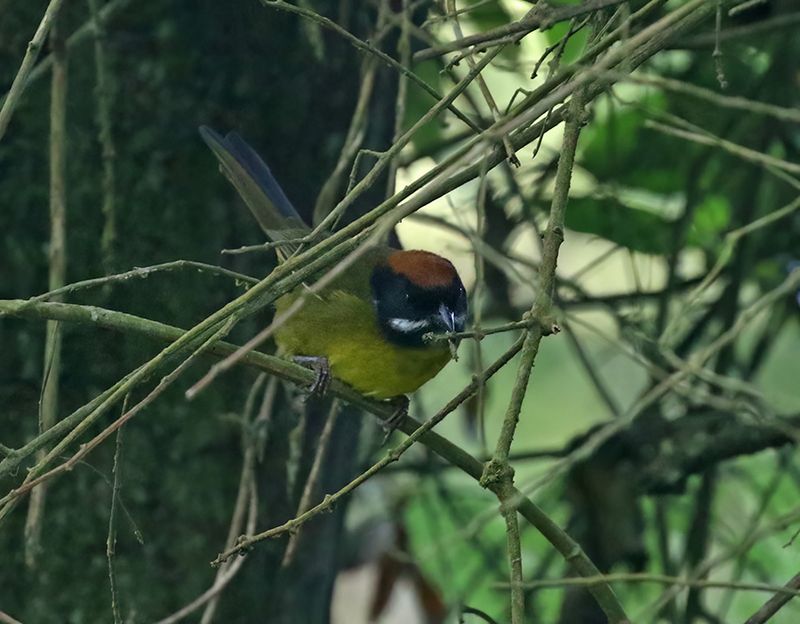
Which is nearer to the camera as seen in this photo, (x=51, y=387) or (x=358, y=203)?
(x=51, y=387)

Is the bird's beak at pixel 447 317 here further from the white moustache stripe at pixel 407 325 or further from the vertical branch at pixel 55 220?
the vertical branch at pixel 55 220

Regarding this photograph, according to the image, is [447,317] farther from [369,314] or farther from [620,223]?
[620,223]

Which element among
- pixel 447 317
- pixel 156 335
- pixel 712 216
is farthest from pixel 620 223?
pixel 156 335

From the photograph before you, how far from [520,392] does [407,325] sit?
154 centimetres

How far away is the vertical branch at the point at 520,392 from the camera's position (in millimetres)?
1636

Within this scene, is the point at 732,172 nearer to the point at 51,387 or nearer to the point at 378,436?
the point at 378,436

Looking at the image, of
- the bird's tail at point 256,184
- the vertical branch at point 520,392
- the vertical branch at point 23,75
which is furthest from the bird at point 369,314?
the vertical branch at point 520,392

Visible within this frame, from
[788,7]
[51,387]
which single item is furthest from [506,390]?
[51,387]

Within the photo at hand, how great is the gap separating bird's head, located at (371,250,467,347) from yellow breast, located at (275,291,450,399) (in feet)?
0.12

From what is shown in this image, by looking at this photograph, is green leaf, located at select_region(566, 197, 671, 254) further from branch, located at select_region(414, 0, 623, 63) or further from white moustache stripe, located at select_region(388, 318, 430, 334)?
branch, located at select_region(414, 0, 623, 63)

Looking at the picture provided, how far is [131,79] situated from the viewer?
10.6 ft

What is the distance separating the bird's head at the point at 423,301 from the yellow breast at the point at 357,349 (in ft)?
0.12

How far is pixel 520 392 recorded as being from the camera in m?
1.67

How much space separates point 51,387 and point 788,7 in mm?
2426
